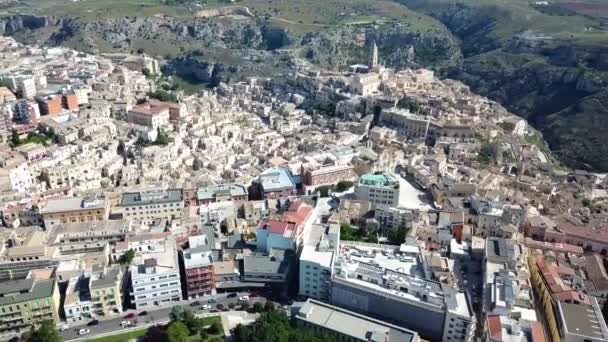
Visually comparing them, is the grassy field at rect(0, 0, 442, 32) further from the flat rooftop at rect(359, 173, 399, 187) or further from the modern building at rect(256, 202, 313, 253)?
the modern building at rect(256, 202, 313, 253)

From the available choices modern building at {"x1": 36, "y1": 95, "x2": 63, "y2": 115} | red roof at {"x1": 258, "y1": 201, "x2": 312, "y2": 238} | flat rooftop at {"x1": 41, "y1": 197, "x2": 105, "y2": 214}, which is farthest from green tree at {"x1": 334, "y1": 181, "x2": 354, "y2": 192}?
modern building at {"x1": 36, "y1": 95, "x2": 63, "y2": 115}

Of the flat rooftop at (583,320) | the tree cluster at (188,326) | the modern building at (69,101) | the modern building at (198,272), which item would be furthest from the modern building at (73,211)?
the flat rooftop at (583,320)

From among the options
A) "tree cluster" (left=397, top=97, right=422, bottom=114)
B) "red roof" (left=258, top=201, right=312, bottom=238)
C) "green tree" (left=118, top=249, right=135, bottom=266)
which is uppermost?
"tree cluster" (left=397, top=97, right=422, bottom=114)

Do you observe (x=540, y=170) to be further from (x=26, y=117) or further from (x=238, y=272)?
(x=26, y=117)

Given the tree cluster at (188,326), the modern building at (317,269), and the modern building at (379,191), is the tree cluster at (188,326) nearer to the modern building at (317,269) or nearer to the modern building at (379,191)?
the modern building at (317,269)

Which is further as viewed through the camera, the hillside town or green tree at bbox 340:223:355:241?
green tree at bbox 340:223:355:241

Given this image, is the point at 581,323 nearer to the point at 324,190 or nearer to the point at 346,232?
the point at 346,232
